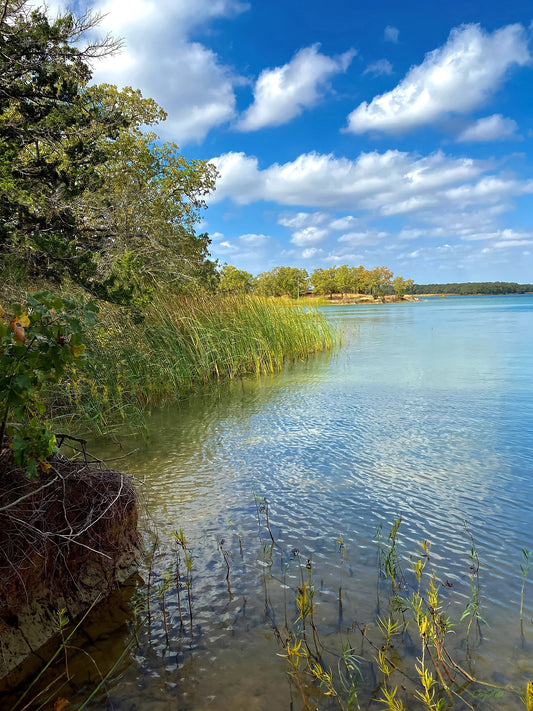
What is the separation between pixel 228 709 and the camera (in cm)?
184

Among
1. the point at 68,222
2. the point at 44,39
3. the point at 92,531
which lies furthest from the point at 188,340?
the point at 92,531

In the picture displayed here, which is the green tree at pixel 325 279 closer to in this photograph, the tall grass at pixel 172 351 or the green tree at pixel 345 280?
the green tree at pixel 345 280

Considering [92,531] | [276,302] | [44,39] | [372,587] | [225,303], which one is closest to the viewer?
[92,531]

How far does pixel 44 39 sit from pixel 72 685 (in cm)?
614

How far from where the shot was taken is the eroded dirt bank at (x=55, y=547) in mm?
2045

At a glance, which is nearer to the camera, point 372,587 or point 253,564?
point 372,587

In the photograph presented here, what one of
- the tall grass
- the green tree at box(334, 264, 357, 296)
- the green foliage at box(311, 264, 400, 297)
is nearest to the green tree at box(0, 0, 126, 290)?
the tall grass

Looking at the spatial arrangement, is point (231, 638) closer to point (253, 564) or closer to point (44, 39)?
point (253, 564)

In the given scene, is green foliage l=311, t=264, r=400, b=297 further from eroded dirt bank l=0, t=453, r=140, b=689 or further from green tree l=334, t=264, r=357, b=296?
eroded dirt bank l=0, t=453, r=140, b=689

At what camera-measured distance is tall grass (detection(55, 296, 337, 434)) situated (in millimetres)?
6020

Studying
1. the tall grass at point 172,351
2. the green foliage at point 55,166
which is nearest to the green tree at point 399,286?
the tall grass at point 172,351

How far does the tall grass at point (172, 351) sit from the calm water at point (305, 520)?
0.63 m

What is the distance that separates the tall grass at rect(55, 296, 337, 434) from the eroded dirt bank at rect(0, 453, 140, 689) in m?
2.55

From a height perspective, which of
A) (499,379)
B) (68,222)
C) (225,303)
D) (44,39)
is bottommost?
(499,379)
